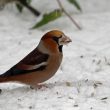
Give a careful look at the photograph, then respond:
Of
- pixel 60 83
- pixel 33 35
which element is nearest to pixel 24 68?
pixel 60 83

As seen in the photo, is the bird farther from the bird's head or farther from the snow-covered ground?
the snow-covered ground

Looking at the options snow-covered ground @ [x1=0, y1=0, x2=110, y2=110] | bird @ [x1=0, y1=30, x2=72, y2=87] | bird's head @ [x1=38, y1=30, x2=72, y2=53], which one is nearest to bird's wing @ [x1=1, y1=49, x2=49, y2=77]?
bird @ [x1=0, y1=30, x2=72, y2=87]

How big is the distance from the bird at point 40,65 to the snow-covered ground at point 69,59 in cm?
18

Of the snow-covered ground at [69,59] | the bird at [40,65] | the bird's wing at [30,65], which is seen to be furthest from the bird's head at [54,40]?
the snow-covered ground at [69,59]

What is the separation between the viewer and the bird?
205 inches

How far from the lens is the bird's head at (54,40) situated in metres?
5.33

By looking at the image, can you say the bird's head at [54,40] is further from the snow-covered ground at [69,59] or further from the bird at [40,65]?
the snow-covered ground at [69,59]

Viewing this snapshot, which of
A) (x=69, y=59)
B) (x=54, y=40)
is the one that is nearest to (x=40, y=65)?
(x=54, y=40)

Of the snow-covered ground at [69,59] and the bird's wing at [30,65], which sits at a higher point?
the bird's wing at [30,65]

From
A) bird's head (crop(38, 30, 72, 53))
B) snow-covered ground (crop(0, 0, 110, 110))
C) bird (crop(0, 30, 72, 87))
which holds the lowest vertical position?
snow-covered ground (crop(0, 0, 110, 110))

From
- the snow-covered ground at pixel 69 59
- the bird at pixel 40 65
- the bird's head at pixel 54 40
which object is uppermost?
the bird's head at pixel 54 40

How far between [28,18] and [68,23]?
77 centimetres

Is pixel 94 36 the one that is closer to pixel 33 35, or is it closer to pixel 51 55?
pixel 33 35

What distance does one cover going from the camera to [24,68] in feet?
17.1
